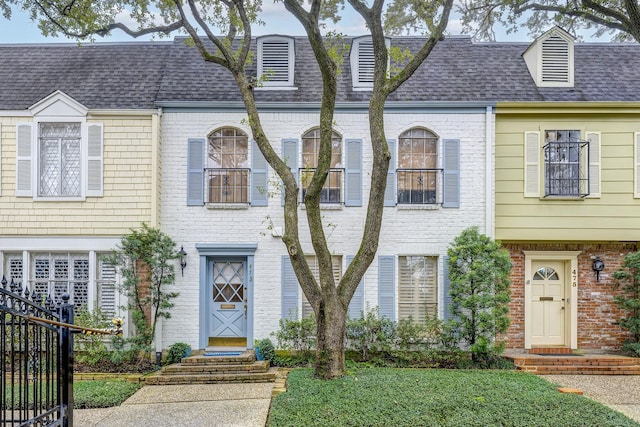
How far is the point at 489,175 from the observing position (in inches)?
380

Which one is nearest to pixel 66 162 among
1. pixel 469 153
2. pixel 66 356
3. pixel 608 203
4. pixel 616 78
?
pixel 66 356

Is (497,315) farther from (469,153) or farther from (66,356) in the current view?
(66,356)

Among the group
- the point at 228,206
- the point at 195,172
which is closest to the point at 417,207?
the point at 228,206

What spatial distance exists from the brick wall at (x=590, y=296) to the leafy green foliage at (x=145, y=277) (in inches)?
284

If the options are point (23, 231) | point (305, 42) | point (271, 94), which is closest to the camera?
point (23, 231)

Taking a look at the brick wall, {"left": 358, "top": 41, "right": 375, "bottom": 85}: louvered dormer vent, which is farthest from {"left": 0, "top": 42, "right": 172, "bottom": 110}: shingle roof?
the brick wall

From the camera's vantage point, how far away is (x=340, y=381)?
23.2ft

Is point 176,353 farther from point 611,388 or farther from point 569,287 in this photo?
point 569,287

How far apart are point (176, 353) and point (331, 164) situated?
5.03m

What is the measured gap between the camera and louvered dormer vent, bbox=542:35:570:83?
1042cm

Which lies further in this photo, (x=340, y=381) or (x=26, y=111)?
(x=26, y=111)

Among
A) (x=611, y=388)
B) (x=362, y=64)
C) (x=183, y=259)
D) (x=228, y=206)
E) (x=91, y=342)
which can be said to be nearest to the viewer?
(x=611, y=388)

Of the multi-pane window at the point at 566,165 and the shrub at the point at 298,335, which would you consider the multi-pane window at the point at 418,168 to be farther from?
the shrub at the point at 298,335

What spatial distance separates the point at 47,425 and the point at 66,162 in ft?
21.6
